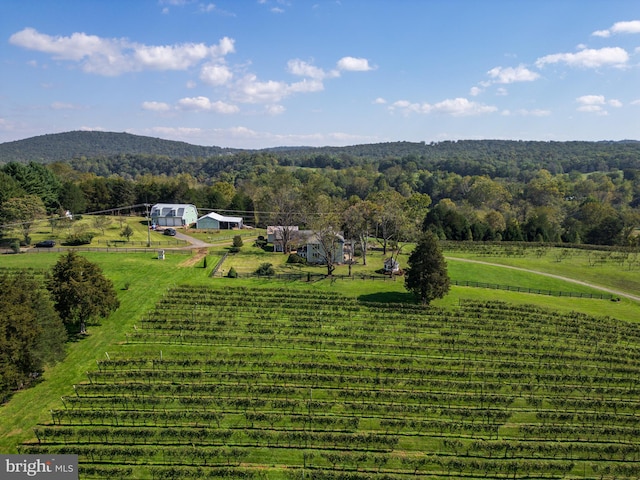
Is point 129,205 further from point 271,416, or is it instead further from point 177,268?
point 271,416

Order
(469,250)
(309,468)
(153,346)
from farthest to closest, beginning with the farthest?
(469,250) → (153,346) → (309,468)

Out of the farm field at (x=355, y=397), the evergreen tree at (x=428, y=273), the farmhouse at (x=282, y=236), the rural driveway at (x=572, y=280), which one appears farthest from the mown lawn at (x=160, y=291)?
the farmhouse at (x=282, y=236)

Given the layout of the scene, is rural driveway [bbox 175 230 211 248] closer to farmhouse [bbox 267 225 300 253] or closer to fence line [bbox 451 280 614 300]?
farmhouse [bbox 267 225 300 253]

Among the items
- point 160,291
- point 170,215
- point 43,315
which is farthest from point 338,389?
point 170,215

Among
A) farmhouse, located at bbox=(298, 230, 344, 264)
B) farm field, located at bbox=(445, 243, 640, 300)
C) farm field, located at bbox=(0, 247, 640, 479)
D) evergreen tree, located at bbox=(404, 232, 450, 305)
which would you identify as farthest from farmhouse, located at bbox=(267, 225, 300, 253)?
farm field, located at bbox=(445, 243, 640, 300)

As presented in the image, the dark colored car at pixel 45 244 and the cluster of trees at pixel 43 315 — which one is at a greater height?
the dark colored car at pixel 45 244

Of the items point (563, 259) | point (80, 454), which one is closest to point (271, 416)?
point (80, 454)

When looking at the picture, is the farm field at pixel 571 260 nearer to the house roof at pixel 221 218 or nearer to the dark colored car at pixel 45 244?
the house roof at pixel 221 218
